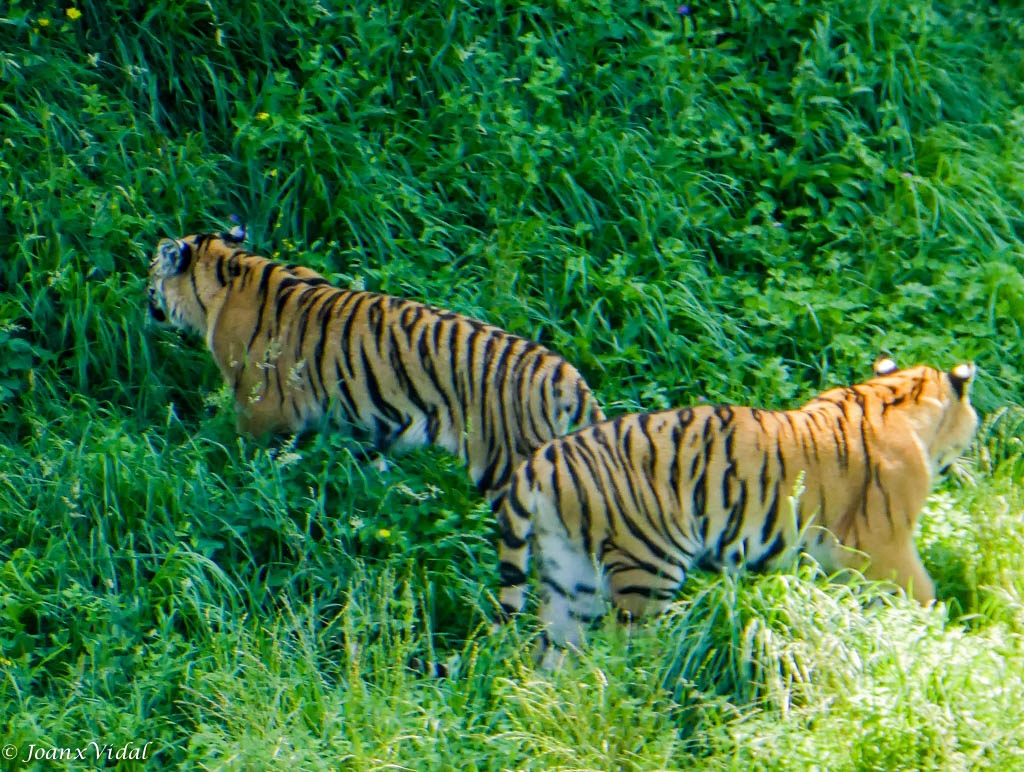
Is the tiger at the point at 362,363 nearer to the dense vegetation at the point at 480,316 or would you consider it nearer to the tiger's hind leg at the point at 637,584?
the dense vegetation at the point at 480,316

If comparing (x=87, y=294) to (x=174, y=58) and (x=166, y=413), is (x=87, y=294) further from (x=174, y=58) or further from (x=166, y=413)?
(x=174, y=58)

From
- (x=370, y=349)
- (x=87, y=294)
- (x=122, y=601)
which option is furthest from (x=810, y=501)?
(x=87, y=294)

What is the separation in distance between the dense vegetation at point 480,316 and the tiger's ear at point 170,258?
0.84 feet

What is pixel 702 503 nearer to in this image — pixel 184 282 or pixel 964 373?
pixel 964 373

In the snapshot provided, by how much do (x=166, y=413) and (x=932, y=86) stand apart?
4.70 metres

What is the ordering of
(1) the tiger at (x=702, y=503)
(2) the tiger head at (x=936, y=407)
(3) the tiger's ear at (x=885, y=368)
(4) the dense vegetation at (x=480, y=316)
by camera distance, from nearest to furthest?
(4) the dense vegetation at (x=480, y=316) < (1) the tiger at (x=702, y=503) < (2) the tiger head at (x=936, y=407) < (3) the tiger's ear at (x=885, y=368)

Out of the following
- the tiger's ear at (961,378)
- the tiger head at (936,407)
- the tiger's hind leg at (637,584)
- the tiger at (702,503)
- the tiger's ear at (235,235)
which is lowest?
the tiger's hind leg at (637,584)

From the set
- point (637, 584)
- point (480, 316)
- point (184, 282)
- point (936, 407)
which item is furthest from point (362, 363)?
point (936, 407)

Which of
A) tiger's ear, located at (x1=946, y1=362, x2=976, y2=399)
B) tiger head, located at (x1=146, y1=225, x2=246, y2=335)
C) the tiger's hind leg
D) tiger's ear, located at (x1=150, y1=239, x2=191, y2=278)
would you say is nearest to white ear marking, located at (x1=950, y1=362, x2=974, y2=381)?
tiger's ear, located at (x1=946, y1=362, x2=976, y2=399)

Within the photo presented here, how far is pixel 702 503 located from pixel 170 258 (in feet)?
8.58

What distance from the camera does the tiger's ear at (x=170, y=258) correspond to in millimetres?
5578

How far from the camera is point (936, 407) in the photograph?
4645mm

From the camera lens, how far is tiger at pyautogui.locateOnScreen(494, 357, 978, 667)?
14.4ft

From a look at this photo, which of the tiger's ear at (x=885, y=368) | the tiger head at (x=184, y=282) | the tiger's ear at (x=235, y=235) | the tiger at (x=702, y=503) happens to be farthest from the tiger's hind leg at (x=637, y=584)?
the tiger's ear at (x=235, y=235)
